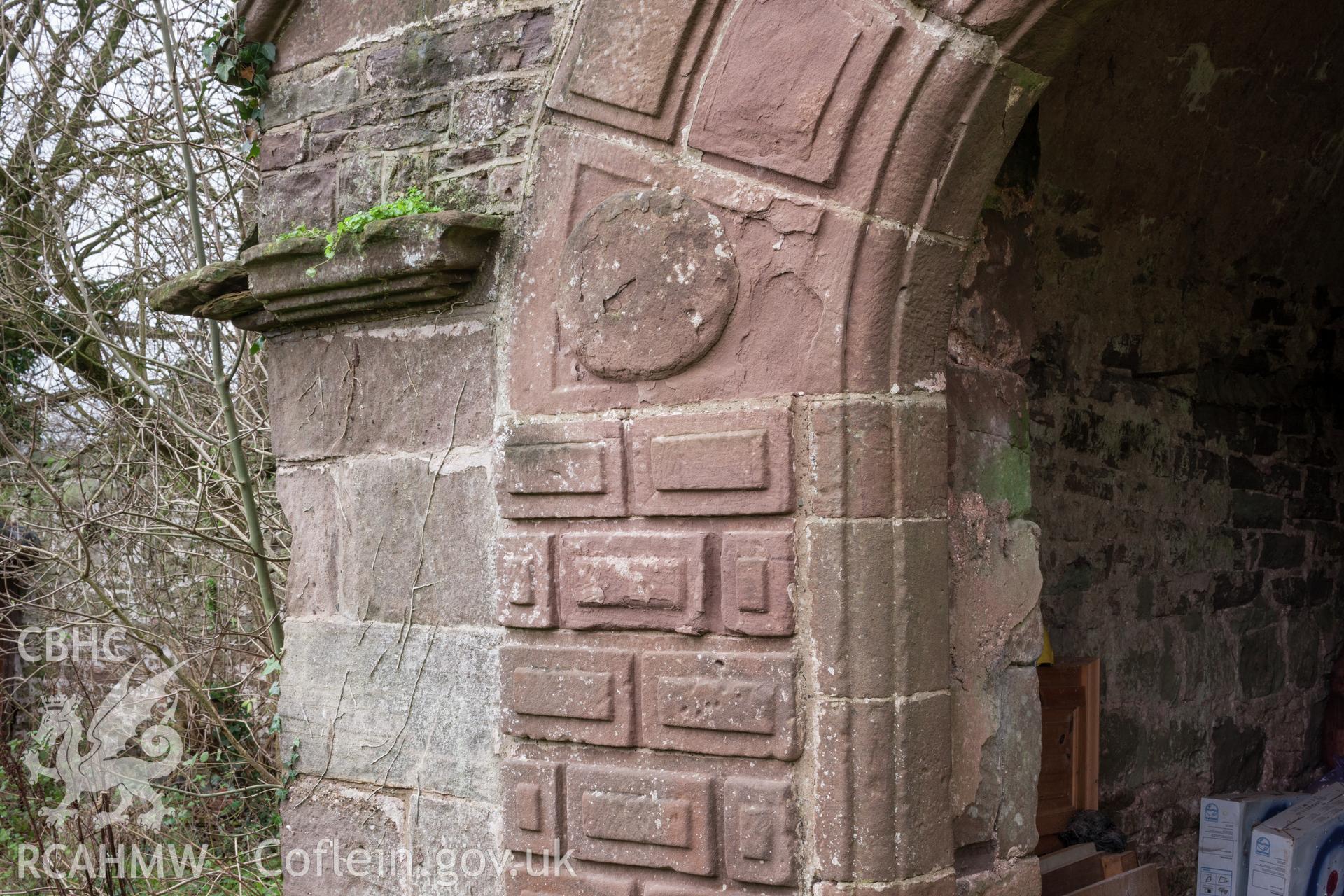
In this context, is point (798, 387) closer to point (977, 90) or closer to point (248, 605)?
point (977, 90)

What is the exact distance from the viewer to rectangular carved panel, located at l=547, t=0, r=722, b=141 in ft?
7.57

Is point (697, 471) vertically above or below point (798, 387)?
below

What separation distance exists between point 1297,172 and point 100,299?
18.9 feet

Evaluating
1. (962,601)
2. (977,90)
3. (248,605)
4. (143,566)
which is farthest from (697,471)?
(143,566)

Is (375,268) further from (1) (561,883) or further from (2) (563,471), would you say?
(1) (561,883)

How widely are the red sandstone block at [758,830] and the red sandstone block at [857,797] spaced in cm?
7

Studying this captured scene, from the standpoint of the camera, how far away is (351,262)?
2.68 m

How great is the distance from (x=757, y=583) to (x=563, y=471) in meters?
0.49

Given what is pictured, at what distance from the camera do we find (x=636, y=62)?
237 cm

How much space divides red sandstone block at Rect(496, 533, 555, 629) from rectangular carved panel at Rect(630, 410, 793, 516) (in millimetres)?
260

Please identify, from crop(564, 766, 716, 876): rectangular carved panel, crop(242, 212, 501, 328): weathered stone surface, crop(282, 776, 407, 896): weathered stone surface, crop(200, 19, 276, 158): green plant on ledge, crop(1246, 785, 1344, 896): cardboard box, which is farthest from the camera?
crop(1246, 785, 1344, 896): cardboard box

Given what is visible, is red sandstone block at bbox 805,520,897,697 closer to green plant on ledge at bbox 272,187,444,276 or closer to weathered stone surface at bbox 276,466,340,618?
green plant on ledge at bbox 272,187,444,276

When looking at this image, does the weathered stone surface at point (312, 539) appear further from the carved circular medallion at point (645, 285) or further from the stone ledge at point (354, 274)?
the carved circular medallion at point (645, 285)

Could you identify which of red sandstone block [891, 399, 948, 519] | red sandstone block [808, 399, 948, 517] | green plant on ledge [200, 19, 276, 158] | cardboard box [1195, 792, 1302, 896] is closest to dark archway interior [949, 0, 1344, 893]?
cardboard box [1195, 792, 1302, 896]
